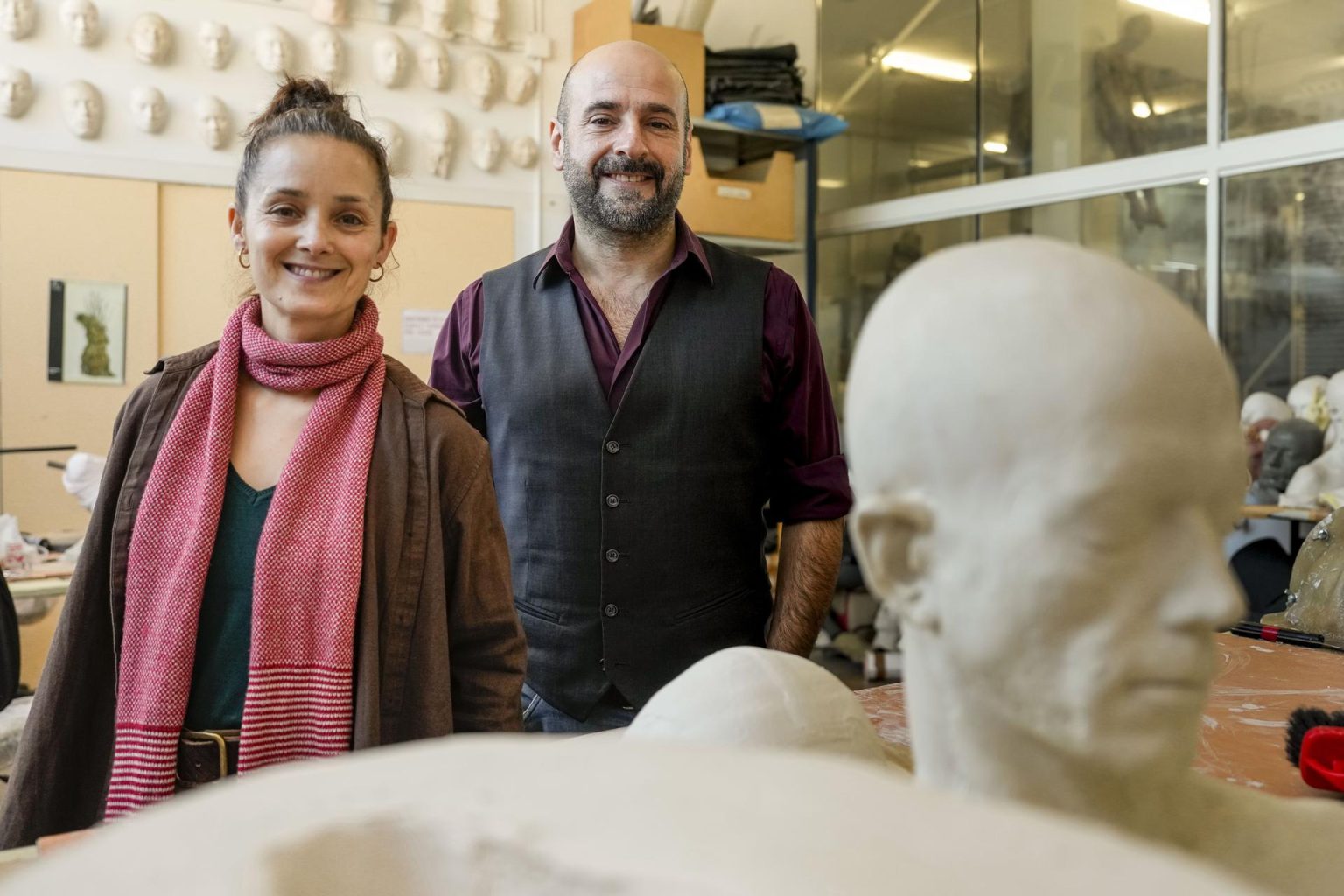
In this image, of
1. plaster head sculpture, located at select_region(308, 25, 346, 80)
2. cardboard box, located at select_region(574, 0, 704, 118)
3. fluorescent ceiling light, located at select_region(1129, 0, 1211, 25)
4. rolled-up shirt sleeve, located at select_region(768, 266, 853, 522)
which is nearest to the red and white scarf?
rolled-up shirt sleeve, located at select_region(768, 266, 853, 522)

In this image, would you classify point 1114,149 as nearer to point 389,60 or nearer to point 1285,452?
point 1285,452

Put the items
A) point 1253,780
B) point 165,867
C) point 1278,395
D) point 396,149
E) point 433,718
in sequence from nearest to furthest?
1. point 165,867
2. point 1253,780
3. point 433,718
4. point 1278,395
5. point 396,149

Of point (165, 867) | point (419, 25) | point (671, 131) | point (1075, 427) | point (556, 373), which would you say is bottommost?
point (165, 867)

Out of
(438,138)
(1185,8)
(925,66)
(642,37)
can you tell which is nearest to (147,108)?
(438,138)

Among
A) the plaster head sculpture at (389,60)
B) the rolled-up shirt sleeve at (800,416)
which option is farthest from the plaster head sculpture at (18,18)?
the rolled-up shirt sleeve at (800,416)

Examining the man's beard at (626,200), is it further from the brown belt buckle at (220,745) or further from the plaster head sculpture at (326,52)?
the plaster head sculpture at (326,52)

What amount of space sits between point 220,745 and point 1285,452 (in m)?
3.53

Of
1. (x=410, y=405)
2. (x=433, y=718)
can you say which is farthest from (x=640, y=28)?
(x=433, y=718)

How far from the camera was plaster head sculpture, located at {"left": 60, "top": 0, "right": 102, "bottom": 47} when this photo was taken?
3900 millimetres

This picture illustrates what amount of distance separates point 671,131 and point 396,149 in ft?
8.55

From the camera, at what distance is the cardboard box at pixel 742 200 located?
4.88 meters

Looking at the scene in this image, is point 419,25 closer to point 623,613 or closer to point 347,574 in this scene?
point 623,613

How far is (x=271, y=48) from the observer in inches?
165

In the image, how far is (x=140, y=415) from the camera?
1.58 metres
